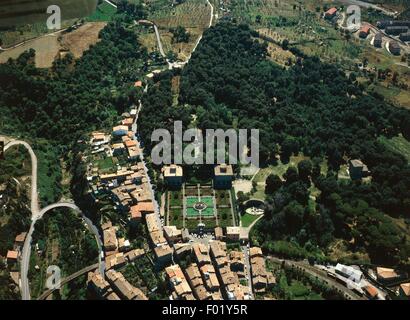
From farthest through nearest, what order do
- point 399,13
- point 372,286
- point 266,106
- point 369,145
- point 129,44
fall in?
point 399,13 < point 129,44 < point 266,106 < point 369,145 < point 372,286

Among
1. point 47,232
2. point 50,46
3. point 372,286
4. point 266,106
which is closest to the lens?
point 372,286

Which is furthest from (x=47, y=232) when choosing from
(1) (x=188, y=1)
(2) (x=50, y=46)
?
(1) (x=188, y=1)

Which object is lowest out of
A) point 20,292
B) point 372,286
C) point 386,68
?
point 20,292

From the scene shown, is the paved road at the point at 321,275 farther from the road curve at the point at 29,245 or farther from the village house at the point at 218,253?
the road curve at the point at 29,245

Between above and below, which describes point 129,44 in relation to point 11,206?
above

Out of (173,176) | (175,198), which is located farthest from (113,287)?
(173,176)

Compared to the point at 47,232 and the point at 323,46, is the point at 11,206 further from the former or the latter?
→ the point at 323,46

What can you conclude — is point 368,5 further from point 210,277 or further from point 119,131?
point 210,277

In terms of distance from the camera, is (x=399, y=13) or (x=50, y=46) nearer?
(x=50, y=46)
